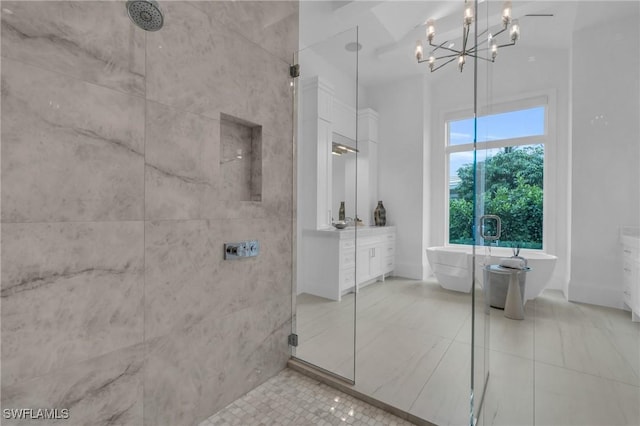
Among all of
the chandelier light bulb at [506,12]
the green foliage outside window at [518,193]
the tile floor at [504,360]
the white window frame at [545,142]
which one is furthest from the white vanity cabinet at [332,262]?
the chandelier light bulb at [506,12]

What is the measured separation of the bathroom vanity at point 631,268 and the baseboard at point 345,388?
1.36m

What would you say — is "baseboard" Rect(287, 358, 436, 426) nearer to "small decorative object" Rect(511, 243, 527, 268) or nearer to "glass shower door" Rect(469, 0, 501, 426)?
"glass shower door" Rect(469, 0, 501, 426)

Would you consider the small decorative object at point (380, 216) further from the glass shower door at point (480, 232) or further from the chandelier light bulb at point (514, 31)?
the chandelier light bulb at point (514, 31)

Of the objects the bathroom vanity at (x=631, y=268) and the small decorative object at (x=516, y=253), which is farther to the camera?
the small decorative object at (x=516, y=253)

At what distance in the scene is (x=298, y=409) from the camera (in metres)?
1.62

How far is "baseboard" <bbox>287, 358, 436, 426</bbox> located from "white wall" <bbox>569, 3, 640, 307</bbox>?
146cm

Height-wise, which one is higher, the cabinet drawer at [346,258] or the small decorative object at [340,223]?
the small decorative object at [340,223]

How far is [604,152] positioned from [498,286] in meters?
1.16

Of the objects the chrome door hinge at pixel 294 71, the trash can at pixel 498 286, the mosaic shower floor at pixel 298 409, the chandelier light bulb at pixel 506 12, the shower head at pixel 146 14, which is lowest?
the mosaic shower floor at pixel 298 409

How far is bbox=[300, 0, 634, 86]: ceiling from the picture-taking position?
211 centimetres

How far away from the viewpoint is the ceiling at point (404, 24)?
6.91 feet

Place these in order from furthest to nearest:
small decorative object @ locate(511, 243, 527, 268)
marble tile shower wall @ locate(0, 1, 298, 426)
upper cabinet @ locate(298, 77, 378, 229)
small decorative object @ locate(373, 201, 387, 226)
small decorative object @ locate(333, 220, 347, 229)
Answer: small decorative object @ locate(373, 201, 387, 226), small decorative object @ locate(333, 220, 347, 229), upper cabinet @ locate(298, 77, 378, 229), small decorative object @ locate(511, 243, 527, 268), marble tile shower wall @ locate(0, 1, 298, 426)

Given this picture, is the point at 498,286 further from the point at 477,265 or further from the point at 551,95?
the point at 551,95

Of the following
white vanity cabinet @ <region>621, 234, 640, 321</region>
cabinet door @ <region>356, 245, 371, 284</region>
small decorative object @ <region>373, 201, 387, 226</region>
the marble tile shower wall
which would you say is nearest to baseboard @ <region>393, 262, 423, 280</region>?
small decorative object @ <region>373, 201, 387, 226</region>
